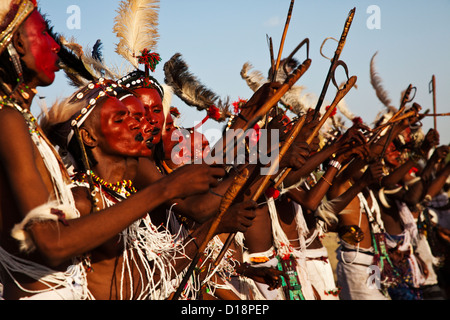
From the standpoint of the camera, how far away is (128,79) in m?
3.31

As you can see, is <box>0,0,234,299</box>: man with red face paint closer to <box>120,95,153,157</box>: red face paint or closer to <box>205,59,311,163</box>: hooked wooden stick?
<box>205,59,311,163</box>: hooked wooden stick

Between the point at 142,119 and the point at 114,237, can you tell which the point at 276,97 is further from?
the point at 114,237

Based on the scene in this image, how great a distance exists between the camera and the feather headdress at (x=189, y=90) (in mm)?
4680

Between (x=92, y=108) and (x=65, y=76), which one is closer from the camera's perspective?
(x=92, y=108)

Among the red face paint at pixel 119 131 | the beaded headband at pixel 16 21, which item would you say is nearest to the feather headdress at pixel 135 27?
the red face paint at pixel 119 131

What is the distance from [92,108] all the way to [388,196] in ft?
17.5

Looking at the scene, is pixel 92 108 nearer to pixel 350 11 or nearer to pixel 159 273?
pixel 159 273

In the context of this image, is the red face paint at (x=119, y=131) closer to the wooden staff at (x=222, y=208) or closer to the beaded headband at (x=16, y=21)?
the wooden staff at (x=222, y=208)

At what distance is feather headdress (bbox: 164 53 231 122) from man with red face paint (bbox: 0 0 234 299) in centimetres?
239

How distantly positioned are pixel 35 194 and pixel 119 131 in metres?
0.86

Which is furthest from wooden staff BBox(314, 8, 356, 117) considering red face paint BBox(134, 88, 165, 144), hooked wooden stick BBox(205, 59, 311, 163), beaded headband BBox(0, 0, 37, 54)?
beaded headband BBox(0, 0, 37, 54)

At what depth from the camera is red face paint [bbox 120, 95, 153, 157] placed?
279cm

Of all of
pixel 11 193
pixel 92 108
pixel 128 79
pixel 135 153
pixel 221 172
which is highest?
pixel 128 79
